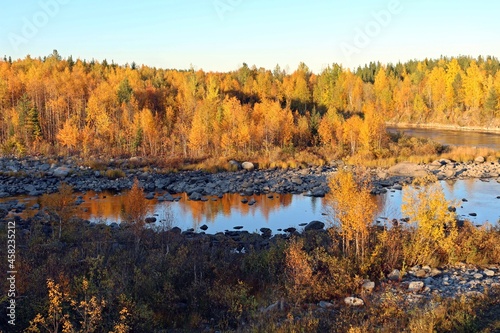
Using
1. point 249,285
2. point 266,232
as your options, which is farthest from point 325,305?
point 266,232

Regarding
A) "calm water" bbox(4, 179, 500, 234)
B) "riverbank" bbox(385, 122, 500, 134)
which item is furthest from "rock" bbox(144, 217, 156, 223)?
"riverbank" bbox(385, 122, 500, 134)

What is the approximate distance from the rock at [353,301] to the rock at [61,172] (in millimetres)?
32150

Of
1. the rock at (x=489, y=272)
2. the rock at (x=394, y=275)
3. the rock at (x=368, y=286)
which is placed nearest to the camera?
the rock at (x=368, y=286)

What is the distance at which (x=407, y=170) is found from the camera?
122 ft

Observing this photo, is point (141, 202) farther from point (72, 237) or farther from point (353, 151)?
point (353, 151)

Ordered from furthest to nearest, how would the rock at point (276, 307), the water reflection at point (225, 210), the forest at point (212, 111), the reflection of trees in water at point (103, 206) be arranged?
the forest at point (212, 111) → the reflection of trees in water at point (103, 206) → the water reflection at point (225, 210) → the rock at point (276, 307)

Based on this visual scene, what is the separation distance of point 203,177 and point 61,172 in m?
12.6

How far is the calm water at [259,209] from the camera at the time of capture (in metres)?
22.8

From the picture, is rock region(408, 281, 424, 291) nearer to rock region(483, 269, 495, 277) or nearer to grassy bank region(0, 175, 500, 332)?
grassy bank region(0, 175, 500, 332)

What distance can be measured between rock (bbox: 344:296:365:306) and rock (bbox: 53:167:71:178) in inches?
1266

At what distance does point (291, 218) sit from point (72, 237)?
12.0m

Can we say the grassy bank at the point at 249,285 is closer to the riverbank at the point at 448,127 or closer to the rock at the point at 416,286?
the rock at the point at 416,286

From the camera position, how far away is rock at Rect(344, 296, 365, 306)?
10.2 metres

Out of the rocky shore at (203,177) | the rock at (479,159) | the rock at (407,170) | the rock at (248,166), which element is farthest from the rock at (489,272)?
the rock at (479,159)
